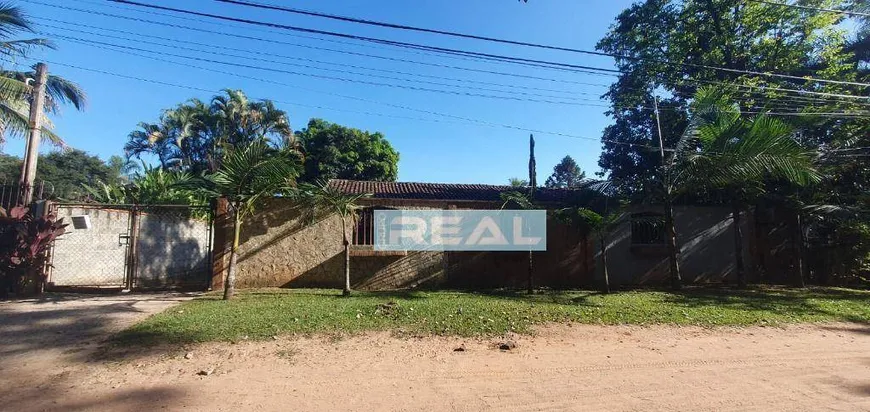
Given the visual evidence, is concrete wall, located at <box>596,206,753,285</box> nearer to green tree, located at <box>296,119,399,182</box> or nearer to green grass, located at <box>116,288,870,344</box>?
green grass, located at <box>116,288,870,344</box>

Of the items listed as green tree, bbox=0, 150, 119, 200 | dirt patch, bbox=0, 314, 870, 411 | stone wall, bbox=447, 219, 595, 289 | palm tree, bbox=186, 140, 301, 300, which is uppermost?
green tree, bbox=0, 150, 119, 200

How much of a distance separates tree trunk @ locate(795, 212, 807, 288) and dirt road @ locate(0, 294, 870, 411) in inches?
291

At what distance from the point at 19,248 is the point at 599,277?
12237mm

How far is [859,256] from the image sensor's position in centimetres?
1168

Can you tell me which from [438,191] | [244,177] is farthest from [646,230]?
[244,177]

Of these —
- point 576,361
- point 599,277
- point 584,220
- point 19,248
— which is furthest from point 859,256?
point 19,248

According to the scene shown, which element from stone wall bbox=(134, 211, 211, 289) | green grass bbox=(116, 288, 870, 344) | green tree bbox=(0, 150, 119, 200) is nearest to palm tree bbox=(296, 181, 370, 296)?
green grass bbox=(116, 288, 870, 344)

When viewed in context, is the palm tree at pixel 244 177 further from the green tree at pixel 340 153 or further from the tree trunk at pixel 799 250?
the green tree at pixel 340 153

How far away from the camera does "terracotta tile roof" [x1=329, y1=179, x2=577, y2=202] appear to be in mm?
13086

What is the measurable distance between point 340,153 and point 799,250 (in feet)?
72.9

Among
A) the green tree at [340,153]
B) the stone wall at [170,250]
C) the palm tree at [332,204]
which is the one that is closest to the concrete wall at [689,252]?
the palm tree at [332,204]

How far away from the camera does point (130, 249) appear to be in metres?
8.47

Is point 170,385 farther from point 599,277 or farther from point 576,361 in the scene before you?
point 599,277

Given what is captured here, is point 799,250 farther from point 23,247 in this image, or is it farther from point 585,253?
point 23,247
